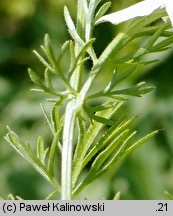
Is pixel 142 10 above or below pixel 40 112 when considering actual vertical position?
above

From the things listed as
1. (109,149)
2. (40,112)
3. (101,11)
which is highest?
(101,11)

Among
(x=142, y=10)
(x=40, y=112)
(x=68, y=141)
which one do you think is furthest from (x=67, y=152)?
(x=40, y=112)

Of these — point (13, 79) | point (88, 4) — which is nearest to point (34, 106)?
point (13, 79)

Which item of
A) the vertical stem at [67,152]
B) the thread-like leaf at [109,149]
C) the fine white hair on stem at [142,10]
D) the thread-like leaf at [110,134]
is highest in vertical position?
the fine white hair on stem at [142,10]

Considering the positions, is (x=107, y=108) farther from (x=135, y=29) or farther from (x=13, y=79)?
(x=13, y=79)

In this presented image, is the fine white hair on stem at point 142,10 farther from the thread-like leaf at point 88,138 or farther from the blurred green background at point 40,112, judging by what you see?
the blurred green background at point 40,112

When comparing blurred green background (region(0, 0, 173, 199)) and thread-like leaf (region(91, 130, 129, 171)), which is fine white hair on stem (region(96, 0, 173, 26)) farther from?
blurred green background (region(0, 0, 173, 199))

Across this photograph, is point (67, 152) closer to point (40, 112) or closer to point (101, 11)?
point (101, 11)

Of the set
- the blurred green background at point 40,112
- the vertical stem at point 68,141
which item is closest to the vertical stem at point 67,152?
the vertical stem at point 68,141
